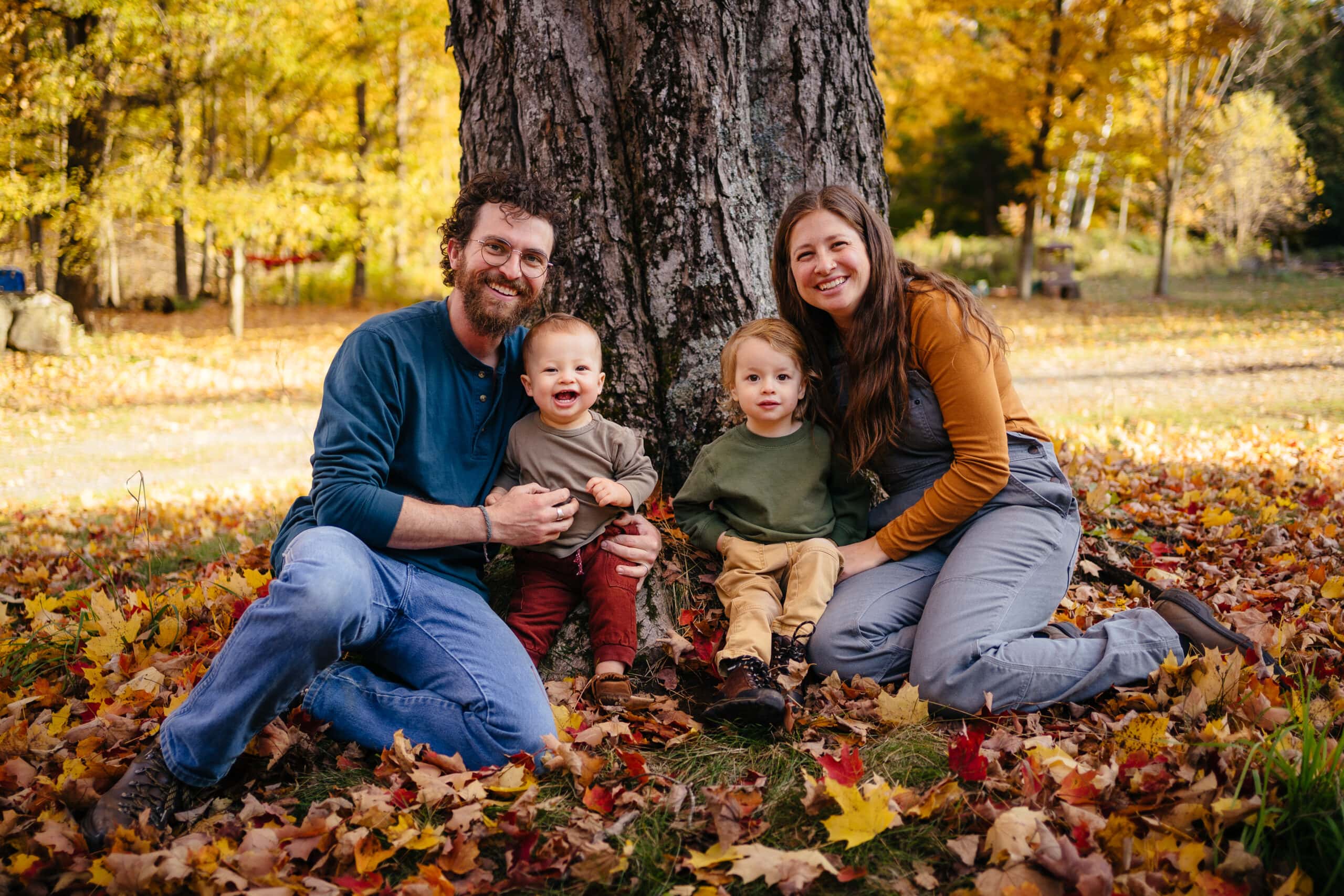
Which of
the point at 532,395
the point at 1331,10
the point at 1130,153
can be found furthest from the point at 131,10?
the point at 1331,10

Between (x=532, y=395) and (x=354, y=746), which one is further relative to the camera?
(x=532, y=395)

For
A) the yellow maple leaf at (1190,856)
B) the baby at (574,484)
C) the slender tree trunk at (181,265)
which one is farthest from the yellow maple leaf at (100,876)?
the slender tree trunk at (181,265)

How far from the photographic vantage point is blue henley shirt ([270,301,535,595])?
2.83 metres

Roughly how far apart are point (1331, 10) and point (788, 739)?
32102 mm

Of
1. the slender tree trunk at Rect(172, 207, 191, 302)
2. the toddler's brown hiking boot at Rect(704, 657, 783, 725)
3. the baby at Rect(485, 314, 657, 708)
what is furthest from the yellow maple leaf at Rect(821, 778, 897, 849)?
the slender tree trunk at Rect(172, 207, 191, 302)

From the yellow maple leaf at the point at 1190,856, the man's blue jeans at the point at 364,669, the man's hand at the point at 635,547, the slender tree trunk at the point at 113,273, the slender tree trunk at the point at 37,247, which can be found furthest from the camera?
the slender tree trunk at the point at 113,273

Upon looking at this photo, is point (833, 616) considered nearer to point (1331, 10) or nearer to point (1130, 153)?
point (1130, 153)

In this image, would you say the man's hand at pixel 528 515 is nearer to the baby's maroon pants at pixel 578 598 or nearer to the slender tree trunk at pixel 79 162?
the baby's maroon pants at pixel 578 598

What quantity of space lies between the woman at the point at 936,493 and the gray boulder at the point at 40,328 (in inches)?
579

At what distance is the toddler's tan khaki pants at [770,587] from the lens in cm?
302

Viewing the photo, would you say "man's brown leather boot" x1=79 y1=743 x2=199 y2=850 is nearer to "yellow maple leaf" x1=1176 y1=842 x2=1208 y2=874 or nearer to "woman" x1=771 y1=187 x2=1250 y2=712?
"woman" x1=771 y1=187 x2=1250 y2=712

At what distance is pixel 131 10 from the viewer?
14.0 metres

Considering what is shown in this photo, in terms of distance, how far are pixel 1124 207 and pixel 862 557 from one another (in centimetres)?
2819

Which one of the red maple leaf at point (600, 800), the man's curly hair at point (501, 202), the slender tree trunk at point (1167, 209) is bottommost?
Answer: the red maple leaf at point (600, 800)
